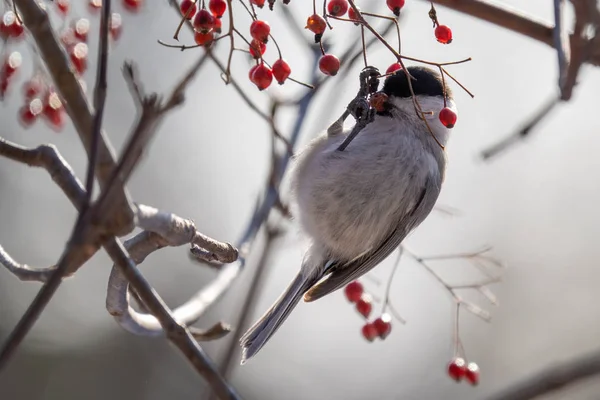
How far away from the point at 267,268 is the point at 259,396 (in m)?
5.76

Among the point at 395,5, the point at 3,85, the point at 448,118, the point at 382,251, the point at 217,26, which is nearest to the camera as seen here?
the point at 217,26

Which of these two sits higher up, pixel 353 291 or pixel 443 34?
pixel 443 34

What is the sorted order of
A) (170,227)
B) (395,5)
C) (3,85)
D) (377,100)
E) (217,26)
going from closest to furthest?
(170,227)
(217,26)
(395,5)
(3,85)
(377,100)

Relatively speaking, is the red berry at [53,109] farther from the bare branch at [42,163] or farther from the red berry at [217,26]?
the bare branch at [42,163]

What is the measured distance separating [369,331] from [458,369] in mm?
315

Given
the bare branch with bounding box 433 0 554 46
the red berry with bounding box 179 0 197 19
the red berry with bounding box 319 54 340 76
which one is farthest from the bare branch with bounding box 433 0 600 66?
the red berry with bounding box 179 0 197 19

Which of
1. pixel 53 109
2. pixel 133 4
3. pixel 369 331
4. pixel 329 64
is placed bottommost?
pixel 369 331

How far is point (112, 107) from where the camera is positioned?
6891 millimetres

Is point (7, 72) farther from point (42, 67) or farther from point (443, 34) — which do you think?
point (443, 34)

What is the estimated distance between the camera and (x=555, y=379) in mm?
874

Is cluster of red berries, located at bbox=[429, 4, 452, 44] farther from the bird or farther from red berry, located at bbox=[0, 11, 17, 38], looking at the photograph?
red berry, located at bbox=[0, 11, 17, 38]

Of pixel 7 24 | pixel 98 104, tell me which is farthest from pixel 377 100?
pixel 98 104

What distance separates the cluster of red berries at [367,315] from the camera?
2.59 meters

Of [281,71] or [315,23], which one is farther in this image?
[281,71]
